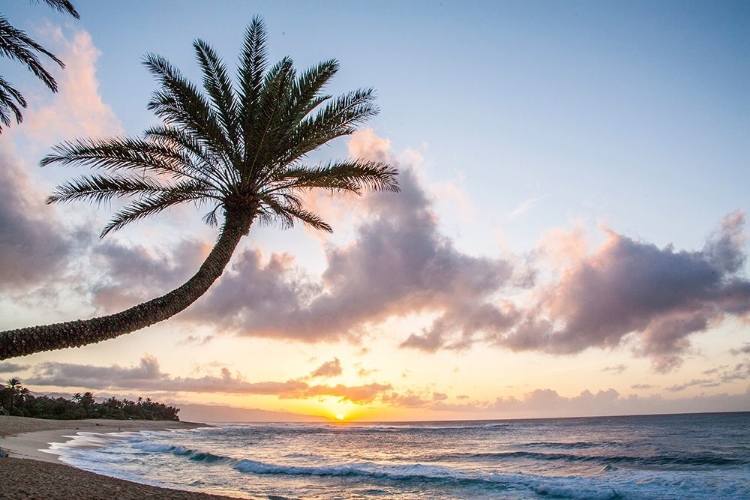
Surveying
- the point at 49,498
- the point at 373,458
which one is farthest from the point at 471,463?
the point at 49,498

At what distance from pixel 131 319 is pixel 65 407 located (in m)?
101

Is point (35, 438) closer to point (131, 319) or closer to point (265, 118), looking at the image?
point (131, 319)

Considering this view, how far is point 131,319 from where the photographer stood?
7.55m

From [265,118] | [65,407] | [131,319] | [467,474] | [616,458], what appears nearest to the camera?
[131,319]

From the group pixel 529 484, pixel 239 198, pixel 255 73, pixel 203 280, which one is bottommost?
pixel 529 484

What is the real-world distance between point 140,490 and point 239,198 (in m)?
9.10

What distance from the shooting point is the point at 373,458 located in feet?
106

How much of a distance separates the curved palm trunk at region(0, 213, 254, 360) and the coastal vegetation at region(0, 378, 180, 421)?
257 feet

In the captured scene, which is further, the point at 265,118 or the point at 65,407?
the point at 65,407

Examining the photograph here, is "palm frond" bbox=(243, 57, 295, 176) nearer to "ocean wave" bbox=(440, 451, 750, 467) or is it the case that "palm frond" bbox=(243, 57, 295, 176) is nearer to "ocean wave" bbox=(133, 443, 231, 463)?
"ocean wave" bbox=(133, 443, 231, 463)

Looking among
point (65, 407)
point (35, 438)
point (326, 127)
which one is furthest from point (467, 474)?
point (65, 407)

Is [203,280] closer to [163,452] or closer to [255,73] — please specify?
[255,73]

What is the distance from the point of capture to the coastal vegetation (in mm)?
75062

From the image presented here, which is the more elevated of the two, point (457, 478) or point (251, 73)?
point (251, 73)
